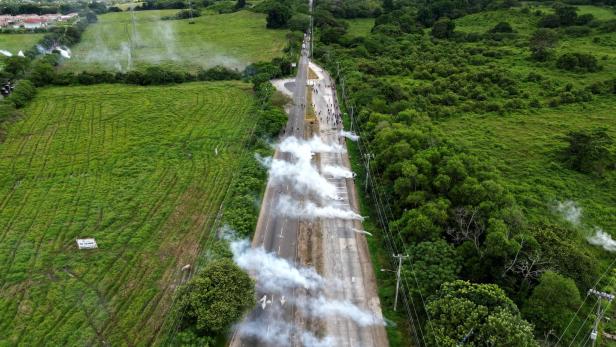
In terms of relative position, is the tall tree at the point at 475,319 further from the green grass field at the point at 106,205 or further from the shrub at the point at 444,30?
the shrub at the point at 444,30

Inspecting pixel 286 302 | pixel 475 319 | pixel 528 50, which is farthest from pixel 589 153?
pixel 528 50

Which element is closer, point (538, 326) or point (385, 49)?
point (538, 326)

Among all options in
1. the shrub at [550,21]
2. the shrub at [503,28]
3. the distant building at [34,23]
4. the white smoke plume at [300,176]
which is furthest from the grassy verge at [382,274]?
the distant building at [34,23]

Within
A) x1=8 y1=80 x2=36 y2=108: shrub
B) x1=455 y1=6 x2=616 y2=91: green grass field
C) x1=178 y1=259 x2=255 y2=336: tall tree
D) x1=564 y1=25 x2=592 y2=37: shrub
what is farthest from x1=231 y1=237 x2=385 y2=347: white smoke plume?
x1=564 y1=25 x2=592 y2=37: shrub

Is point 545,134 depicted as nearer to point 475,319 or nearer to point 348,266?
point 348,266

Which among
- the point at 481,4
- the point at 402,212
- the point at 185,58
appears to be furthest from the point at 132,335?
the point at 481,4

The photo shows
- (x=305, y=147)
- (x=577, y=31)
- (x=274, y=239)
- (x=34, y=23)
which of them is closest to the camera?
(x=274, y=239)

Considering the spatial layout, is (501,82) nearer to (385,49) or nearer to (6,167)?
(385,49)
